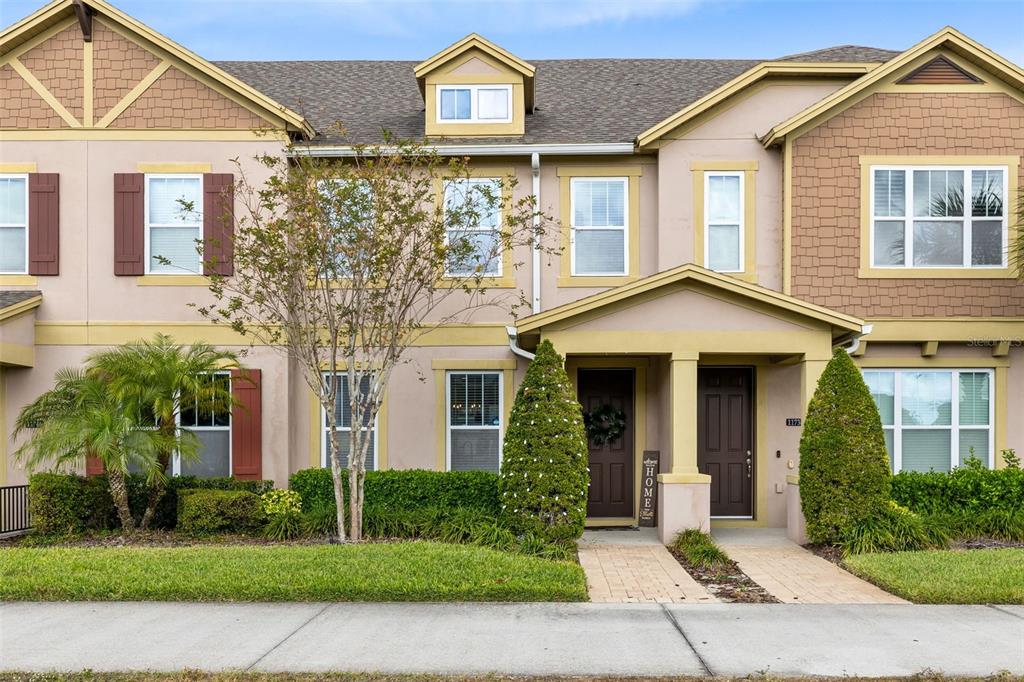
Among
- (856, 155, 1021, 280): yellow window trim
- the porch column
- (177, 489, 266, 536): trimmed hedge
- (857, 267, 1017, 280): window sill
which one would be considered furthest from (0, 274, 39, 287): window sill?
(857, 267, 1017, 280): window sill

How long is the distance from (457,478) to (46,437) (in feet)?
18.4

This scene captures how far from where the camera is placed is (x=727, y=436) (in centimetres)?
1445

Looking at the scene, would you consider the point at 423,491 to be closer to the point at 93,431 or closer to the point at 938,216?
the point at 93,431

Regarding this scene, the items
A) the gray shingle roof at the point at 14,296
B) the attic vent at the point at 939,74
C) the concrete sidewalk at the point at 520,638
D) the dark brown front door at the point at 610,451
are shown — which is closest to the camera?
the concrete sidewalk at the point at 520,638

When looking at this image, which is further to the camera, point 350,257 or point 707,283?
point 707,283

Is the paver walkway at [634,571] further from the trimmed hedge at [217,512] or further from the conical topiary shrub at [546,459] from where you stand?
the trimmed hedge at [217,512]

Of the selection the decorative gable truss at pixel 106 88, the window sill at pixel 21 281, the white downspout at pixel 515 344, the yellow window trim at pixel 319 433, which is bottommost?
the yellow window trim at pixel 319 433

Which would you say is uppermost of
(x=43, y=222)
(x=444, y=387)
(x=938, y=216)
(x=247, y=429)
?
(x=938, y=216)

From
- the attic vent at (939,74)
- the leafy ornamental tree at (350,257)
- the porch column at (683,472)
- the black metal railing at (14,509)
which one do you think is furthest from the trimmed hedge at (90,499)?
the attic vent at (939,74)

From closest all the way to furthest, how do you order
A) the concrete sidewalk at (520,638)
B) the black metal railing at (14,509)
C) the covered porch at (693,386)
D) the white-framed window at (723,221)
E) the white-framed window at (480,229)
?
the concrete sidewalk at (520,638), the covered porch at (693,386), the black metal railing at (14,509), the white-framed window at (480,229), the white-framed window at (723,221)

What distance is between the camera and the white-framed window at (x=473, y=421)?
14328 mm

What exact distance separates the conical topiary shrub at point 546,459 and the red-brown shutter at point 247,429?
4199 millimetres

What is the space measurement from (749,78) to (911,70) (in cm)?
247

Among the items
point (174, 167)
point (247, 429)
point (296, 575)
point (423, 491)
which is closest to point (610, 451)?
point (423, 491)
